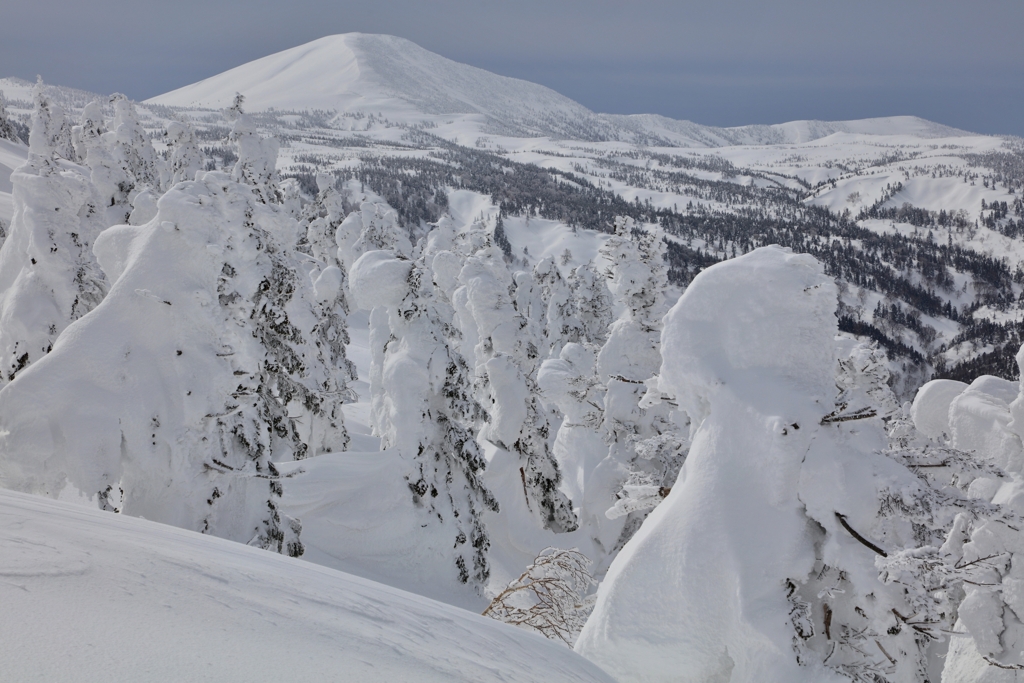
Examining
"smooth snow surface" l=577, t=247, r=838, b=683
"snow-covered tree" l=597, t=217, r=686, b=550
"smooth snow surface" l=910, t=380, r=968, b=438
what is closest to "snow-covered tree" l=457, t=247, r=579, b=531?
"snow-covered tree" l=597, t=217, r=686, b=550

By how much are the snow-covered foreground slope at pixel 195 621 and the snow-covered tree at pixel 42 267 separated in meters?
8.57

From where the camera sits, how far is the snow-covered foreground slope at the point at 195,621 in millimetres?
2217

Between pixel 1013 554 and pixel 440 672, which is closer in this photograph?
pixel 440 672

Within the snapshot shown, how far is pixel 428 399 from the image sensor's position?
11672mm

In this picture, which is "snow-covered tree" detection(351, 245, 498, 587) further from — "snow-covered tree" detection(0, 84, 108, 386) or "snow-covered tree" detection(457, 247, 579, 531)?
"snow-covered tree" detection(0, 84, 108, 386)

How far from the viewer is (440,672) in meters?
2.96

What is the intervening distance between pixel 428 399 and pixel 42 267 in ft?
24.8

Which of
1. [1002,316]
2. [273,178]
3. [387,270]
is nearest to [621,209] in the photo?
[1002,316]

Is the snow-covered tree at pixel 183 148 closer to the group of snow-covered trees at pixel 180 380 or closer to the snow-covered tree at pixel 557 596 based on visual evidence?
the group of snow-covered trees at pixel 180 380

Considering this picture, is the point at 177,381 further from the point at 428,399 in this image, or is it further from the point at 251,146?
the point at 251,146

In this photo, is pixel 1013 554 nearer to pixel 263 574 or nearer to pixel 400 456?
pixel 263 574

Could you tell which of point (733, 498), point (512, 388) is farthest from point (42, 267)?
point (733, 498)

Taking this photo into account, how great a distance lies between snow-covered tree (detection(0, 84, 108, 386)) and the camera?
10945mm

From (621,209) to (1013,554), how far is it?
172 meters
